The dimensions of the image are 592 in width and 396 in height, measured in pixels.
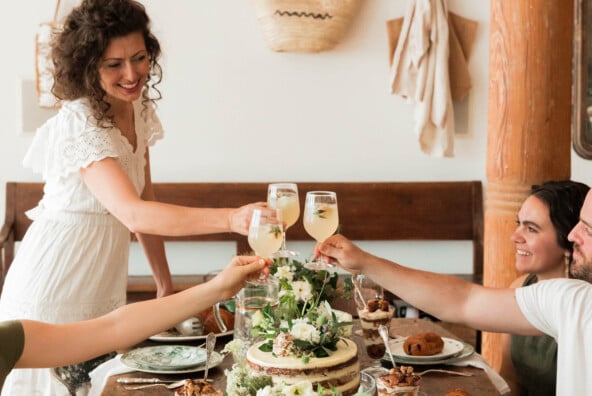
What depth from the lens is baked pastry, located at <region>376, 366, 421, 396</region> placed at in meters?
1.63

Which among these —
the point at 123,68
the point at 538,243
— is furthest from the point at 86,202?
the point at 538,243

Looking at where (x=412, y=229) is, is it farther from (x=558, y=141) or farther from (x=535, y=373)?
(x=535, y=373)

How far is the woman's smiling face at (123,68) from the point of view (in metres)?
2.50

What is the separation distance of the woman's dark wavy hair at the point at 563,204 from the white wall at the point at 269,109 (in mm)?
2284

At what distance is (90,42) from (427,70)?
2.60 m

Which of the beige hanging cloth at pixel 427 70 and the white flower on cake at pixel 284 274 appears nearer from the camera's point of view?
the white flower on cake at pixel 284 274

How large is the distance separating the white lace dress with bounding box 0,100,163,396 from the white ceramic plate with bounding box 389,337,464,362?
2.83 ft

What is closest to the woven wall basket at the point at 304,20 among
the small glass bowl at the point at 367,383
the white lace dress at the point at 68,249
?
the white lace dress at the point at 68,249

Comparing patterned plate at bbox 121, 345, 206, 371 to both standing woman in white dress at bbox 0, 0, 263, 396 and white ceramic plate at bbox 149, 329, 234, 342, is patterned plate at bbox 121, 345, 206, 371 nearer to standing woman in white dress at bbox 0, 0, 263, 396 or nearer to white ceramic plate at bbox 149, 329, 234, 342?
white ceramic plate at bbox 149, 329, 234, 342

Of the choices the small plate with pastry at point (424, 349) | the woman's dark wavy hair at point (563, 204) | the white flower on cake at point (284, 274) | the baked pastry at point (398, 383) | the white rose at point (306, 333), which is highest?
the woman's dark wavy hair at point (563, 204)

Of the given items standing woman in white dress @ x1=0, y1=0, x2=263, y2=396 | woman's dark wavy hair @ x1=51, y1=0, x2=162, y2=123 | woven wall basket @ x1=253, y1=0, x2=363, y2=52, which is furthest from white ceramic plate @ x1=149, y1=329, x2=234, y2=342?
woven wall basket @ x1=253, y1=0, x2=363, y2=52

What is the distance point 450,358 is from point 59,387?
1.12 m

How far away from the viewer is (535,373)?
2420 mm

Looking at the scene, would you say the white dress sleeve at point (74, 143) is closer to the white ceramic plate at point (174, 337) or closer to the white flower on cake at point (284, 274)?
the white ceramic plate at point (174, 337)
